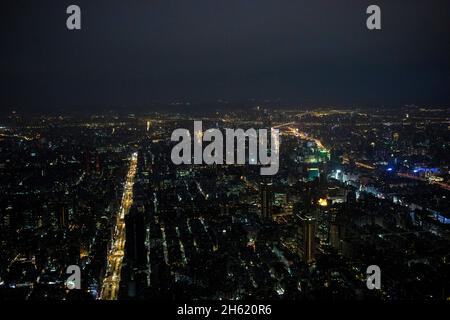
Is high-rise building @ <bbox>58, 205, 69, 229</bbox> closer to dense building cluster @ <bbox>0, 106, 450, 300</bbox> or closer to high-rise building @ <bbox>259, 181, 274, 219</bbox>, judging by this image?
dense building cluster @ <bbox>0, 106, 450, 300</bbox>

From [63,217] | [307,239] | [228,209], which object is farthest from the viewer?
[228,209]

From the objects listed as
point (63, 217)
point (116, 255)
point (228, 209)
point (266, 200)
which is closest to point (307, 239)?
point (266, 200)

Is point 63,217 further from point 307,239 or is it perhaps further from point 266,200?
point 307,239

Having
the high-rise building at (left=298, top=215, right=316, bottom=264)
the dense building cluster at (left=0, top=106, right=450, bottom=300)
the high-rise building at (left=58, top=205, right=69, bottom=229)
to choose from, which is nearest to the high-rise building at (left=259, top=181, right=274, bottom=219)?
the dense building cluster at (left=0, top=106, right=450, bottom=300)

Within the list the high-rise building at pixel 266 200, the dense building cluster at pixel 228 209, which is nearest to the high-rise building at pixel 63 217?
the dense building cluster at pixel 228 209

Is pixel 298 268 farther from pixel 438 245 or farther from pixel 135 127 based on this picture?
pixel 135 127

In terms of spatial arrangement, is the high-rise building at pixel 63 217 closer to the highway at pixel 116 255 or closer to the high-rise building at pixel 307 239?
the highway at pixel 116 255
